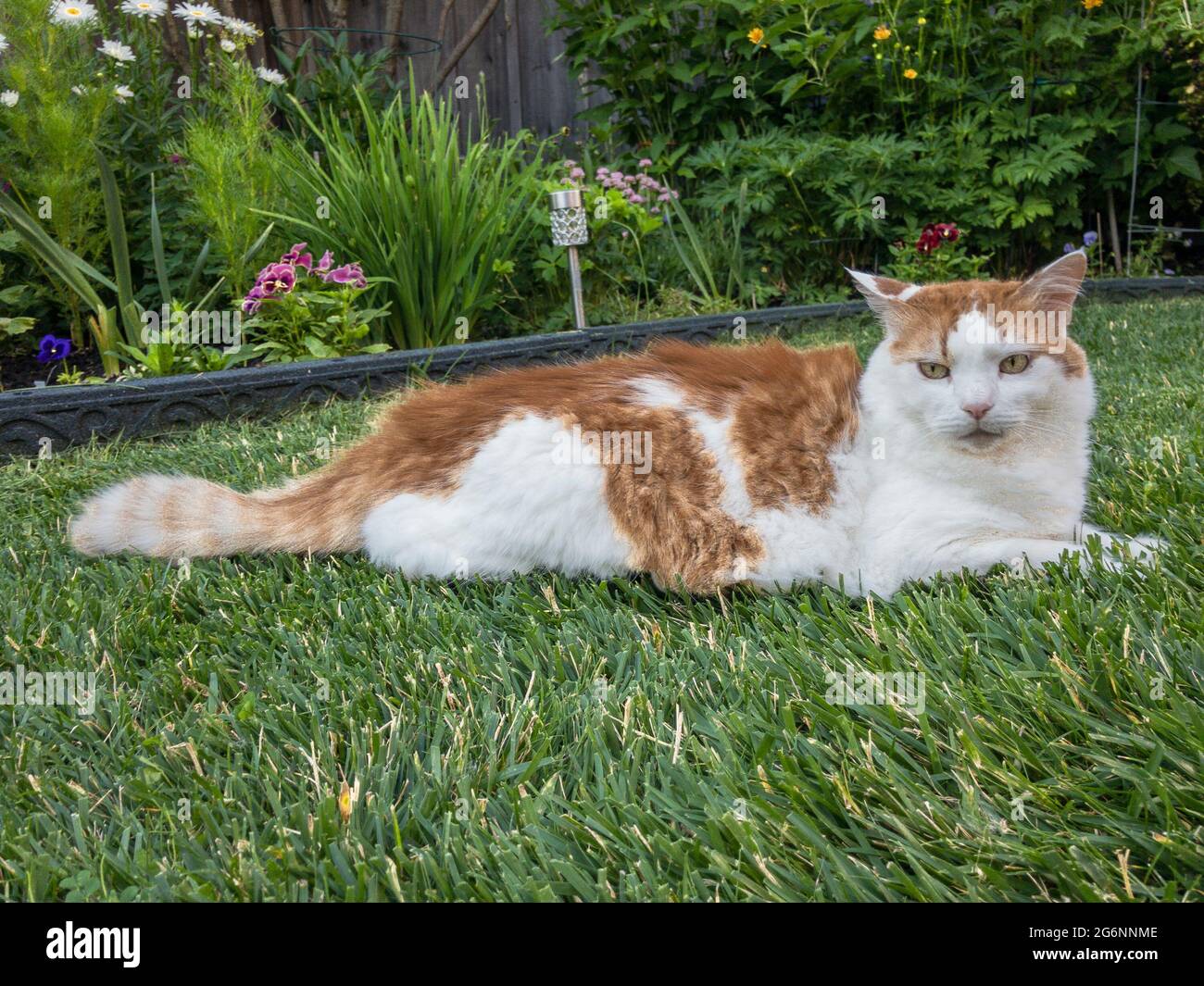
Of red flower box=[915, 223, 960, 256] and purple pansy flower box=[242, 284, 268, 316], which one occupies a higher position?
red flower box=[915, 223, 960, 256]

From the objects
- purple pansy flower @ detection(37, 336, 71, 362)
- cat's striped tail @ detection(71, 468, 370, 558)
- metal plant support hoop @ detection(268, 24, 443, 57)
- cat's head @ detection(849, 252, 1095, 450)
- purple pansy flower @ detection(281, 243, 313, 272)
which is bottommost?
cat's striped tail @ detection(71, 468, 370, 558)

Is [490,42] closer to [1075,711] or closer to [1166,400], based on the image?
[1166,400]

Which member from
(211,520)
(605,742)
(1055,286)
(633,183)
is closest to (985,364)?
(1055,286)

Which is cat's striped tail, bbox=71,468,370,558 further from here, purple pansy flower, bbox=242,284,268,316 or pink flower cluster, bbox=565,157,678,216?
pink flower cluster, bbox=565,157,678,216

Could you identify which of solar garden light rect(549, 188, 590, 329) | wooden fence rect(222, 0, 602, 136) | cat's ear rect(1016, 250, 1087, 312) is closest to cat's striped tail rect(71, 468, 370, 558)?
cat's ear rect(1016, 250, 1087, 312)

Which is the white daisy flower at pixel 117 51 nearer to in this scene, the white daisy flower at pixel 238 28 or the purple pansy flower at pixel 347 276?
the white daisy flower at pixel 238 28

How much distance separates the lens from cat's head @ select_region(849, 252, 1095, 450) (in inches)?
78.5

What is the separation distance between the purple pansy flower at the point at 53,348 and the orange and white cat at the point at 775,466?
9.30ft

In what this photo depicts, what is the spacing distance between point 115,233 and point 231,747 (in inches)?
132

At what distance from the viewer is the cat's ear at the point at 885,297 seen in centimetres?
216

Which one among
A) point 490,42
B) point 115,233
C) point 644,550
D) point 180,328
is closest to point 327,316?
point 180,328

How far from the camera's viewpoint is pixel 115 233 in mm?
4086

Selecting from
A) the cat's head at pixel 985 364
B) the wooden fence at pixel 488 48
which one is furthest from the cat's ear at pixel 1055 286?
the wooden fence at pixel 488 48

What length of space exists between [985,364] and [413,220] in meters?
3.24
